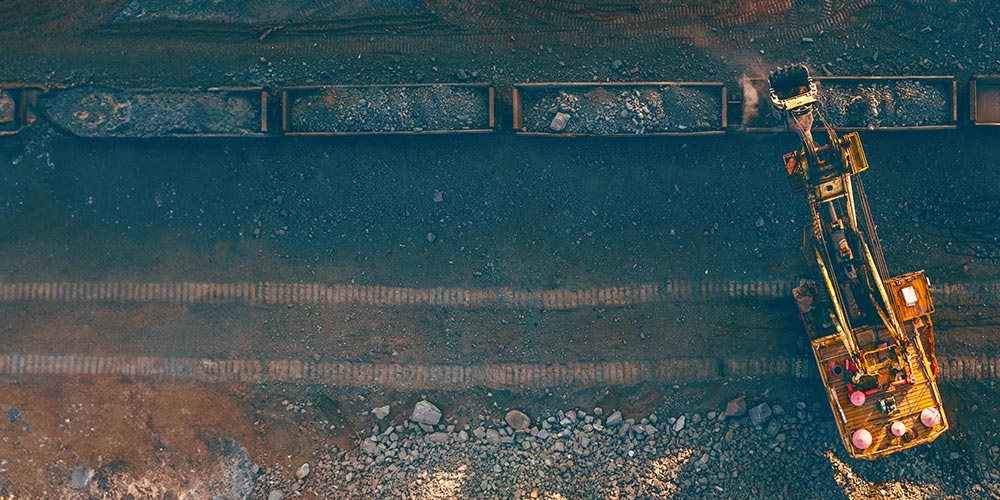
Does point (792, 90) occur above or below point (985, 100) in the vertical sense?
above

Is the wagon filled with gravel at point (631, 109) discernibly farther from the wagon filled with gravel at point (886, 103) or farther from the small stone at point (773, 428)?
the small stone at point (773, 428)

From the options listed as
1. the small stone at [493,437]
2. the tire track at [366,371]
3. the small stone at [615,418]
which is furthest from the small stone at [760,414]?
the small stone at [493,437]

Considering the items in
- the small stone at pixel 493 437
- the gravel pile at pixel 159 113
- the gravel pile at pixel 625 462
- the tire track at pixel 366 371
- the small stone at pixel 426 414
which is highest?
the gravel pile at pixel 159 113

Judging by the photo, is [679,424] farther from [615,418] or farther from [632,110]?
[632,110]

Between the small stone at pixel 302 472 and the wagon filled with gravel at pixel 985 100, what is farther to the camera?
the small stone at pixel 302 472

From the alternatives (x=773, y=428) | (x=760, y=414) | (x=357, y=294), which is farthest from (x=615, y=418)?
(x=357, y=294)
